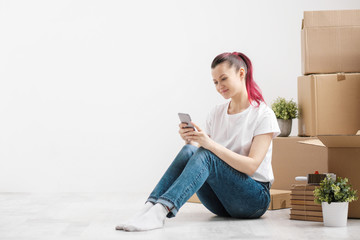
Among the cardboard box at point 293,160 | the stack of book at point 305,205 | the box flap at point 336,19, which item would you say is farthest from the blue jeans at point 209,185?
the box flap at point 336,19

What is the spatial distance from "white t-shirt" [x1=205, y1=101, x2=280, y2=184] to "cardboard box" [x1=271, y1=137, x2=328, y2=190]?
2.64 feet

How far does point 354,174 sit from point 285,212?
17.4 inches

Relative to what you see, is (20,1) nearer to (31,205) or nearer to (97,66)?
(97,66)

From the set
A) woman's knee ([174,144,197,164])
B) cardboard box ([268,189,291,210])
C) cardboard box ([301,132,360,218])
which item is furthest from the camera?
cardboard box ([268,189,291,210])

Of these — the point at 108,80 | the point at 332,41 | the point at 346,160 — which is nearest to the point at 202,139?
the point at 346,160

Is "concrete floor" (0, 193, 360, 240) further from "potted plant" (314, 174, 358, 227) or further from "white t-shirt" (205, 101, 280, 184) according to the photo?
"white t-shirt" (205, 101, 280, 184)

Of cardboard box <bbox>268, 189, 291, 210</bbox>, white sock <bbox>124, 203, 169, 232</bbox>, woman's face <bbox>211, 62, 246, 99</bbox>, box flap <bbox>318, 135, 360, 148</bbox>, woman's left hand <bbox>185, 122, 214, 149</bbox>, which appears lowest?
cardboard box <bbox>268, 189, 291, 210</bbox>

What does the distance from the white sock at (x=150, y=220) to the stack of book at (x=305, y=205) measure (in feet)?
2.12

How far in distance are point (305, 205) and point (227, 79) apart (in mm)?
638

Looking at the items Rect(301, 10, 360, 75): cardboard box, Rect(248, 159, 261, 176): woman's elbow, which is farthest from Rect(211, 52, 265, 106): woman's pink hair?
Rect(301, 10, 360, 75): cardboard box

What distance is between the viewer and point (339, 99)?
9.09 feet

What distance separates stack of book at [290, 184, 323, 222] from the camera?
7.14 feet

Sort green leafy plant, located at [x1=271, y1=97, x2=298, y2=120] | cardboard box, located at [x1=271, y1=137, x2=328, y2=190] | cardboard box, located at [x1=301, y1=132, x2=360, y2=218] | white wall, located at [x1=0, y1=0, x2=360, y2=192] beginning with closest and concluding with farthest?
cardboard box, located at [x1=301, y1=132, x2=360, y2=218] < cardboard box, located at [x1=271, y1=137, x2=328, y2=190] < green leafy plant, located at [x1=271, y1=97, x2=298, y2=120] < white wall, located at [x1=0, y1=0, x2=360, y2=192]

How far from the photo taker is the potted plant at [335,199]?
6.52ft
